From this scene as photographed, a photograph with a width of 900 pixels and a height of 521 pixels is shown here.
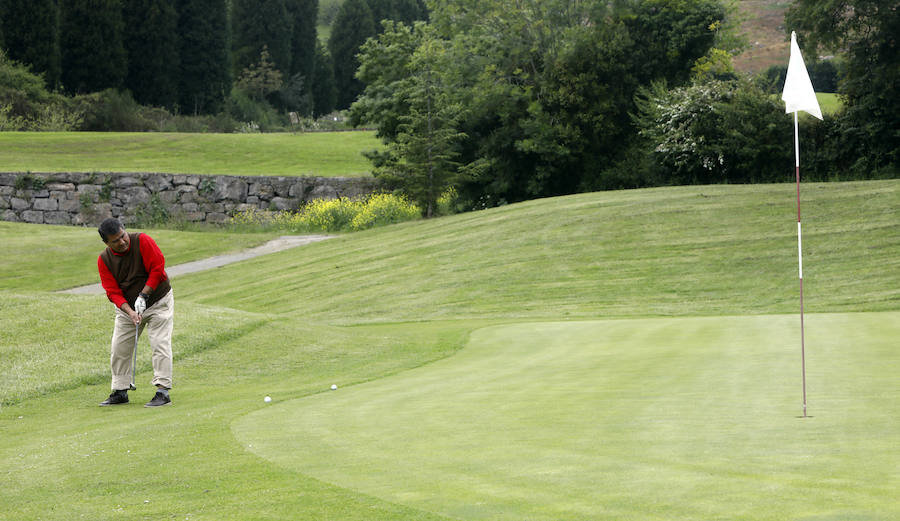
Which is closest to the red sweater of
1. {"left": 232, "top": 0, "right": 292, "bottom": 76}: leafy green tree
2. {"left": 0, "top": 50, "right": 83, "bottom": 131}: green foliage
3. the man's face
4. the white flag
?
the man's face

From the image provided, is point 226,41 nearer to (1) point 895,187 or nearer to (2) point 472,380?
(1) point 895,187

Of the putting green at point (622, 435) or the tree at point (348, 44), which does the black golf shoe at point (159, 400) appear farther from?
the tree at point (348, 44)

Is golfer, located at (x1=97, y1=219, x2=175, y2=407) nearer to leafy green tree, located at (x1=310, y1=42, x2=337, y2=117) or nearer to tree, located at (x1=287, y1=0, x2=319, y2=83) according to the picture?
tree, located at (x1=287, y1=0, x2=319, y2=83)

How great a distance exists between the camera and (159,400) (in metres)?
11.3

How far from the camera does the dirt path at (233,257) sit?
107ft

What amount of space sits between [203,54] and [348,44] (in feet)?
86.1

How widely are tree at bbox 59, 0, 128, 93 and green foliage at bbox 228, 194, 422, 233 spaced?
25.5m

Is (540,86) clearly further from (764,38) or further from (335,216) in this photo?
(764,38)

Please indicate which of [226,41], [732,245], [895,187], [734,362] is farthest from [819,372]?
[226,41]

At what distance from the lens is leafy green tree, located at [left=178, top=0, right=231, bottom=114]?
242 feet

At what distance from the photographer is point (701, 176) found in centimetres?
4194

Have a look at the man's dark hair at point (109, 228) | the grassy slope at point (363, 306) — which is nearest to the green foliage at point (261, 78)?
the grassy slope at point (363, 306)

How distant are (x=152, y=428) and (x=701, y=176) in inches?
1429

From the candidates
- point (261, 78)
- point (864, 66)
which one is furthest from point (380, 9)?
point (864, 66)
